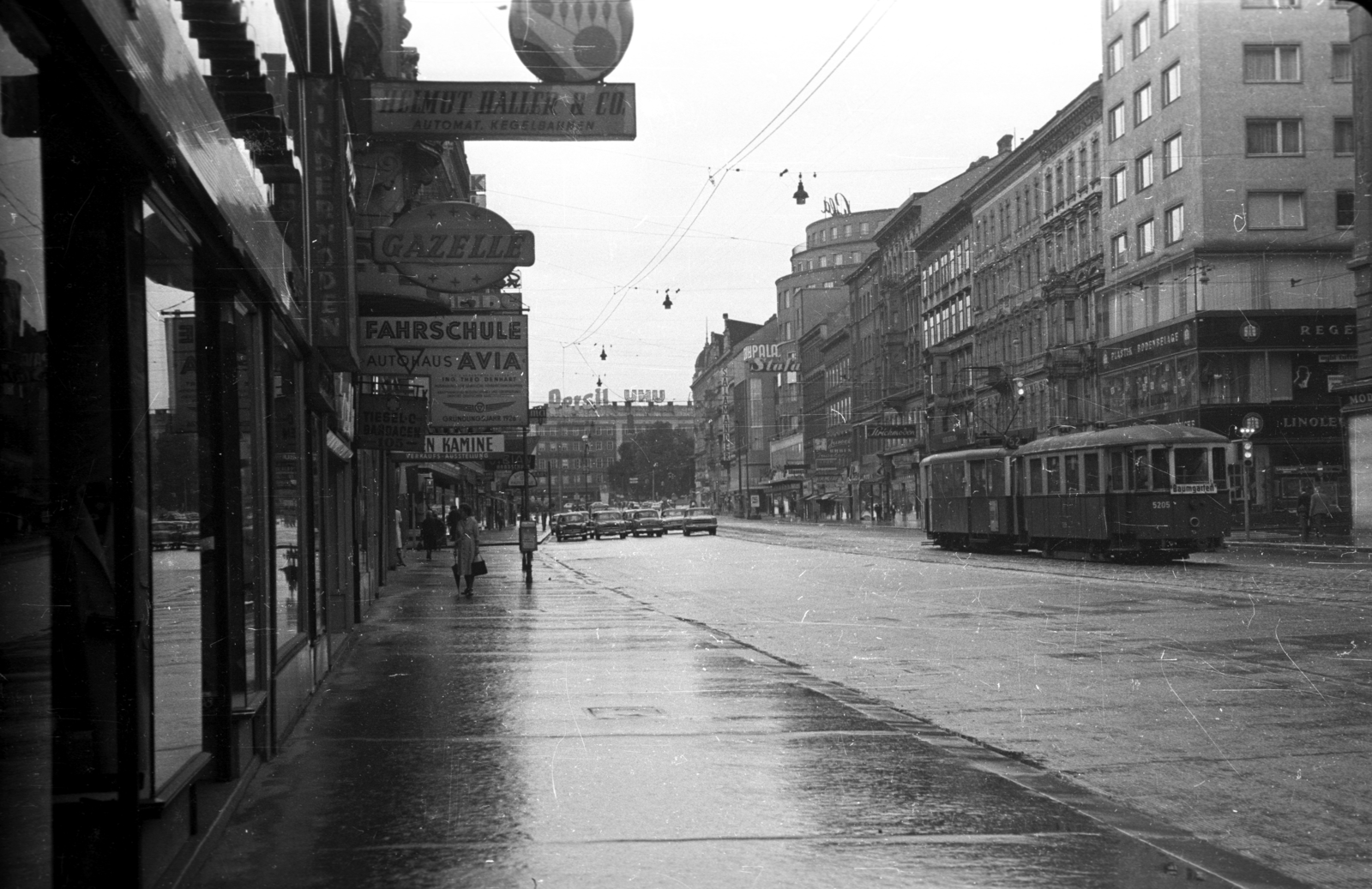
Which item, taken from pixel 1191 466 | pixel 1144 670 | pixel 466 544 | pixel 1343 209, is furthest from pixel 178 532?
pixel 1343 209

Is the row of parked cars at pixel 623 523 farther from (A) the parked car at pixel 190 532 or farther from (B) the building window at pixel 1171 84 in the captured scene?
(A) the parked car at pixel 190 532

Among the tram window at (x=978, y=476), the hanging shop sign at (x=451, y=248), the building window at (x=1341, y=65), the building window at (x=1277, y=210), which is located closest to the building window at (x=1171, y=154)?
the building window at (x=1277, y=210)

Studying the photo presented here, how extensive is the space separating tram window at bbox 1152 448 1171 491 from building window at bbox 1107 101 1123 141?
2561 cm

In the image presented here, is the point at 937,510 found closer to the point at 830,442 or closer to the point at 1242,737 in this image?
the point at 1242,737

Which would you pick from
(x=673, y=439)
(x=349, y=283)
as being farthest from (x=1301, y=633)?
(x=673, y=439)

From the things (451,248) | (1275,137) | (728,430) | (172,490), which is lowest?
(172,490)

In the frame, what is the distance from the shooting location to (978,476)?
43219 mm

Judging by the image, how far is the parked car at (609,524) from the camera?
74375mm

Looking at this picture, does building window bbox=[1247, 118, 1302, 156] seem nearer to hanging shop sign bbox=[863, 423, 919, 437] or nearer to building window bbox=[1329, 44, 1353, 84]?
building window bbox=[1329, 44, 1353, 84]

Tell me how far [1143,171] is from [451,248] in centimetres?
4456

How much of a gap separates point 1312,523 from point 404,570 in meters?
27.1

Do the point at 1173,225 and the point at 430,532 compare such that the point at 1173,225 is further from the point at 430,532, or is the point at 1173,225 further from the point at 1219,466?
the point at 430,532

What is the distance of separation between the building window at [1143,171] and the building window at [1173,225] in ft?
5.61

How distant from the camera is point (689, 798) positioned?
25.1ft
